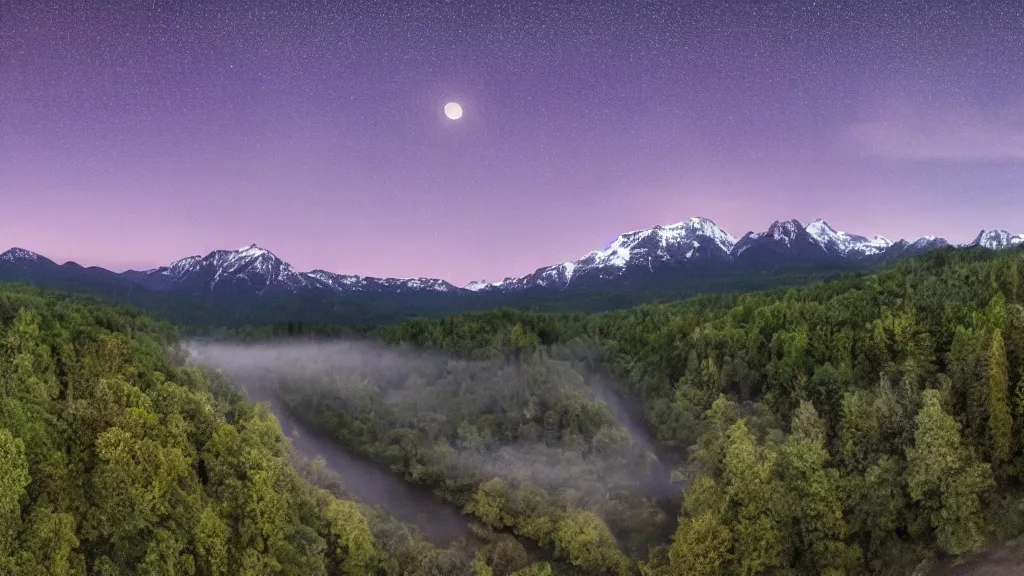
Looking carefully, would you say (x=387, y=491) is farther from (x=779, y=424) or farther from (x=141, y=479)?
(x=779, y=424)

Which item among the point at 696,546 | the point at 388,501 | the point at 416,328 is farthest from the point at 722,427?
the point at 416,328

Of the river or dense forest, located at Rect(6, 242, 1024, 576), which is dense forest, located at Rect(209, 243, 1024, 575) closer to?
dense forest, located at Rect(6, 242, 1024, 576)

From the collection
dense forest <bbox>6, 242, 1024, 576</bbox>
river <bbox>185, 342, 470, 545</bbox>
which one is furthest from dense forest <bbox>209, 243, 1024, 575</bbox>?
river <bbox>185, 342, 470, 545</bbox>

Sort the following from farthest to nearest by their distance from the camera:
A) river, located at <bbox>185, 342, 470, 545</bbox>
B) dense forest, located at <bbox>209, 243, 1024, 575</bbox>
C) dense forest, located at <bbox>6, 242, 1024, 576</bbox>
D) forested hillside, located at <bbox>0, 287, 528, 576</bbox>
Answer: river, located at <bbox>185, 342, 470, 545</bbox> < dense forest, located at <bbox>209, 243, 1024, 575</bbox> < dense forest, located at <bbox>6, 242, 1024, 576</bbox> < forested hillside, located at <bbox>0, 287, 528, 576</bbox>

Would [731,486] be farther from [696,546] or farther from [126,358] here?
[126,358]

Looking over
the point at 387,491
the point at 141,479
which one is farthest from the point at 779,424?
the point at 141,479

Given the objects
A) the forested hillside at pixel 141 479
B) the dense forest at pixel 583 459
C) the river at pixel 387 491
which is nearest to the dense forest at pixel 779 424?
the dense forest at pixel 583 459
